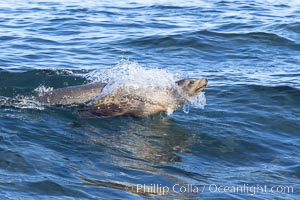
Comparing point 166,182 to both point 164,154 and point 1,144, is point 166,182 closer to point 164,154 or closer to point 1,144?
point 164,154

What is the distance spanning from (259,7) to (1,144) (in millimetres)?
15354

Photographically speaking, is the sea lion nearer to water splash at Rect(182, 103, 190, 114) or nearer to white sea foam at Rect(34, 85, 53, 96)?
water splash at Rect(182, 103, 190, 114)

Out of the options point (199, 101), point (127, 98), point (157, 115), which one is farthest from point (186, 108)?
point (127, 98)

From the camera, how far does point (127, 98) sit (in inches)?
420

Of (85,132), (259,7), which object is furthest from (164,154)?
(259,7)

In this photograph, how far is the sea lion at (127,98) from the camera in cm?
1055

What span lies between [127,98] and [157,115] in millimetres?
555

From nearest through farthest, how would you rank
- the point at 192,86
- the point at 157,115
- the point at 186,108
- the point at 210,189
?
the point at 210,189 < the point at 157,115 < the point at 192,86 < the point at 186,108

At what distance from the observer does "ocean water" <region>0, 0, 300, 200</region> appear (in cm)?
789

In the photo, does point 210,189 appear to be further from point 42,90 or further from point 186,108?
point 42,90

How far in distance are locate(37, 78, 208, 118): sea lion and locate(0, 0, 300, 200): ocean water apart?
218 mm

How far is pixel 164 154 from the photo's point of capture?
353 inches

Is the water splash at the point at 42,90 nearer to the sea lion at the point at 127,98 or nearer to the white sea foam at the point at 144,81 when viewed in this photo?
the sea lion at the point at 127,98

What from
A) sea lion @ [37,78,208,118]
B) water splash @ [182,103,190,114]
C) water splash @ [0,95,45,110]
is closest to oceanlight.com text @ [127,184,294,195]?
sea lion @ [37,78,208,118]
